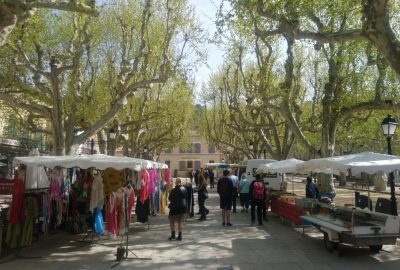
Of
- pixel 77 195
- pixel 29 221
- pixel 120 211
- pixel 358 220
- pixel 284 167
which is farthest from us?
pixel 284 167

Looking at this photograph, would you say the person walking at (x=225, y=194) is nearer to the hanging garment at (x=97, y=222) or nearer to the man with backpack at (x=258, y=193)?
the man with backpack at (x=258, y=193)

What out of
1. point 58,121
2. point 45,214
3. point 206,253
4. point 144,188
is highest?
point 58,121

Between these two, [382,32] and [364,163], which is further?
[364,163]

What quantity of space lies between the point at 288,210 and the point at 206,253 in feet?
18.4

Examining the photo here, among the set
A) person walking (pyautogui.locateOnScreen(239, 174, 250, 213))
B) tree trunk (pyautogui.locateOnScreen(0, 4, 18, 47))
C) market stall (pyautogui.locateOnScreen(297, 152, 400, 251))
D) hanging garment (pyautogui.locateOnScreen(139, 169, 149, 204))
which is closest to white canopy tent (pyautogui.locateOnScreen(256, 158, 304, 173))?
person walking (pyautogui.locateOnScreen(239, 174, 250, 213))

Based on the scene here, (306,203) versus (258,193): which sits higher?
(258,193)

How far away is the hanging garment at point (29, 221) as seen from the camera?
1015cm

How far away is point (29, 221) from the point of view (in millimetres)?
10344

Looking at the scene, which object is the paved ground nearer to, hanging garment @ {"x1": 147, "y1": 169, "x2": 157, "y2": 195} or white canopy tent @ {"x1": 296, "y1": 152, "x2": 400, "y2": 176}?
hanging garment @ {"x1": 147, "y1": 169, "x2": 157, "y2": 195}

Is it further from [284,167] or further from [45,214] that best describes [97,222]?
[284,167]

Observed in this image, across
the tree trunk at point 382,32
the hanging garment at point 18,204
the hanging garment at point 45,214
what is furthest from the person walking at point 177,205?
the tree trunk at point 382,32

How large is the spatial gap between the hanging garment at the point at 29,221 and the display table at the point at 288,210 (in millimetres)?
7761

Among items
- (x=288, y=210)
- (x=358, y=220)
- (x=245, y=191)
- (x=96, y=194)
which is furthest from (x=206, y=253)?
(x=245, y=191)

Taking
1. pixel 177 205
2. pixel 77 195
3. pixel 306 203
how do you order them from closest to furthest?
pixel 177 205, pixel 77 195, pixel 306 203
